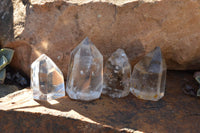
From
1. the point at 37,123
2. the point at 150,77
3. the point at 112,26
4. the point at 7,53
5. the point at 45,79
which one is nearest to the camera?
the point at 37,123

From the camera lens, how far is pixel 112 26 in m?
2.04

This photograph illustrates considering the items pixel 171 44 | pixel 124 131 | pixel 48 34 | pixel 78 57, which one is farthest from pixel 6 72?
pixel 171 44

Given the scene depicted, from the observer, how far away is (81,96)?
6.03ft

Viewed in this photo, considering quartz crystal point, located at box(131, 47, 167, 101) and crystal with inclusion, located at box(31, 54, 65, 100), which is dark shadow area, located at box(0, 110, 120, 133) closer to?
crystal with inclusion, located at box(31, 54, 65, 100)

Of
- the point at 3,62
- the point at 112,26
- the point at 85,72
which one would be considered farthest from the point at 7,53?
the point at 112,26

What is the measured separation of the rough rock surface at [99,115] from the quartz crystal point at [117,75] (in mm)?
60

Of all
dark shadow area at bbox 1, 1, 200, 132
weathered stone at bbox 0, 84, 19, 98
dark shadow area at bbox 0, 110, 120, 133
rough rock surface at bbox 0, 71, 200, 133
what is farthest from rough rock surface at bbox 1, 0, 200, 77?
dark shadow area at bbox 0, 110, 120, 133

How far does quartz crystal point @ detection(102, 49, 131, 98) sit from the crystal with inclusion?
0.34m

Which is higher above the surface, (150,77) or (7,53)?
(7,53)

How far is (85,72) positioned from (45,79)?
266mm

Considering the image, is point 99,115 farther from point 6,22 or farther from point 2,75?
point 6,22

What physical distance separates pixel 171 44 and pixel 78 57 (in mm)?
773

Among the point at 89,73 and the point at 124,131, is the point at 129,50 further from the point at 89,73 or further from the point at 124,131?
the point at 124,131

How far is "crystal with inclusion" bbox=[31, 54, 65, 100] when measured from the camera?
176cm
